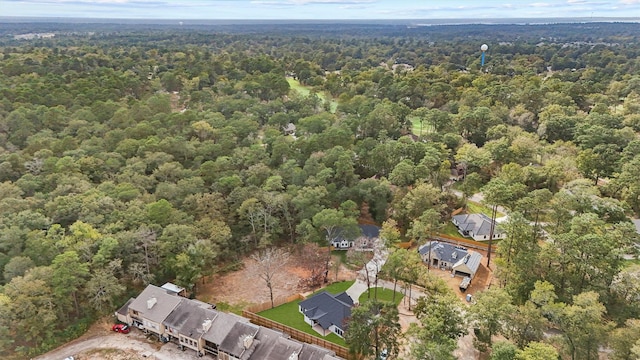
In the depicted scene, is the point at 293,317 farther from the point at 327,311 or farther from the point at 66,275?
the point at 66,275

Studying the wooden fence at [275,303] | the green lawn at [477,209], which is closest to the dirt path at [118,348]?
the wooden fence at [275,303]

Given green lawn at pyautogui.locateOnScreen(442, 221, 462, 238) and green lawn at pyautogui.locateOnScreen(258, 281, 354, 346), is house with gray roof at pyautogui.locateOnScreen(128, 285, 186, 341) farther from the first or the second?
green lawn at pyautogui.locateOnScreen(442, 221, 462, 238)

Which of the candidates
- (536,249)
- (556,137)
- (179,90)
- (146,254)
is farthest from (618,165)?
(179,90)

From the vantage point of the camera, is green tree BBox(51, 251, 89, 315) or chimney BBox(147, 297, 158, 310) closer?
green tree BBox(51, 251, 89, 315)

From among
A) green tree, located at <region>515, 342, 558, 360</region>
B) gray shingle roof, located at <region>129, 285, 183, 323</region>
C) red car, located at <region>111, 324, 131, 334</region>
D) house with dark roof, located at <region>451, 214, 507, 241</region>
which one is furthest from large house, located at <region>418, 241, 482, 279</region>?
red car, located at <region>111, 324, 131, 334</region>

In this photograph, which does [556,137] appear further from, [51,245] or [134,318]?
[51,245]

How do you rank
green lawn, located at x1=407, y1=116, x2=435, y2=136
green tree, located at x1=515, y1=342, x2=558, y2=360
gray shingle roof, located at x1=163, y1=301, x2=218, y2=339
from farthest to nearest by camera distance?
1. green lawn, located at x1=407, y1=116, x2=435, y2=136
2. gray shingle roof, located at x1=163, y1=301, x2=218, y2=339
3. green tree, located at x1=515, y1=342, x2=558, y2=360

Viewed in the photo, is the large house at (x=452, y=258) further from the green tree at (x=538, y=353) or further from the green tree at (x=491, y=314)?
the green tree at (x=538, y=353)
